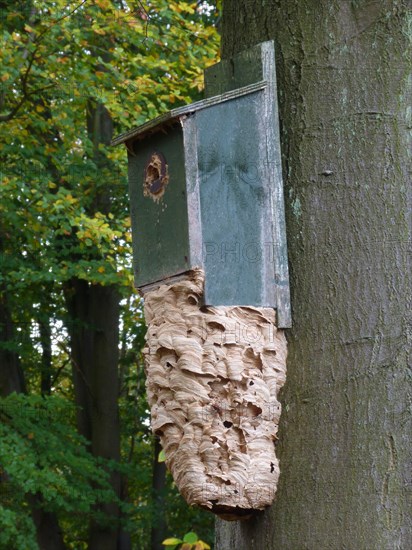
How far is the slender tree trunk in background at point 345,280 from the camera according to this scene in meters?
2.31

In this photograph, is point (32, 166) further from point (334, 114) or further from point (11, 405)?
point (334, 114)

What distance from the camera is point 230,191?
2695 mm

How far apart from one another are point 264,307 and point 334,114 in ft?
1.90

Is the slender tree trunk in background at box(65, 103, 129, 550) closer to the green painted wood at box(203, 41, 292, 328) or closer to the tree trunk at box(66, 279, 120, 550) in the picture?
the tree trunk at box(66, 279, 120, 550)

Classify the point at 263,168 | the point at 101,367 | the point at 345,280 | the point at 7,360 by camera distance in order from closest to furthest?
the point at 345,280 < the point at 263,168 < the point at 7,360 < the point at 101,367

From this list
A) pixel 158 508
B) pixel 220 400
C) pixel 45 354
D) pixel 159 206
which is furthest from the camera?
pixel 45 354

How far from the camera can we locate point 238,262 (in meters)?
2.67

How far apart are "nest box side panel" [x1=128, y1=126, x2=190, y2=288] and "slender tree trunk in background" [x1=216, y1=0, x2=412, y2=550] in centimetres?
Result: 32

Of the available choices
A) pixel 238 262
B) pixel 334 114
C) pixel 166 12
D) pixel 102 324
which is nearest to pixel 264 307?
pixel 238 262

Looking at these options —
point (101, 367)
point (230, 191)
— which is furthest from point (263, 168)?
point (101, 367)

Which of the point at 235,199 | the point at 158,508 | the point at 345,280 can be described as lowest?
the point at 158,508

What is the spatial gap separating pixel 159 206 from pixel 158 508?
11.5 m

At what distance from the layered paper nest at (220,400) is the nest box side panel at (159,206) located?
0.47 ft

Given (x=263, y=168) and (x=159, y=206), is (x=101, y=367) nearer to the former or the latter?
(x=159, y=206)
